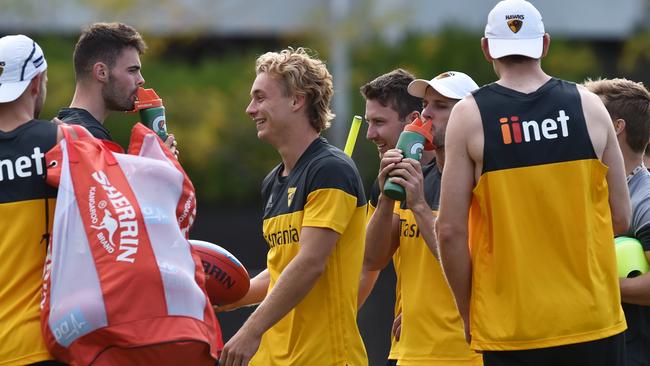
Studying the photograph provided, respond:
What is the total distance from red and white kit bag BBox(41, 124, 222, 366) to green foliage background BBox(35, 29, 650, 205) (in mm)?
14037

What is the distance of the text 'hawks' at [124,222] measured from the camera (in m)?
4.55

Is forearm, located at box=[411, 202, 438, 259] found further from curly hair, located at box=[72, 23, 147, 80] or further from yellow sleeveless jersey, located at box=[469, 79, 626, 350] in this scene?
curly hair, located at box=[72, 23, 147, 80]

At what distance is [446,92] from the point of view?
5.82 meters

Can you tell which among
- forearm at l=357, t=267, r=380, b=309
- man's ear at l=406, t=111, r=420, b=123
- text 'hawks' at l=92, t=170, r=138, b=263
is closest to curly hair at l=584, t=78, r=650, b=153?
man's ear at l=406, t=111, r=420, b=123

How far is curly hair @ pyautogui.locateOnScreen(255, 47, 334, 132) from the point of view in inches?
226

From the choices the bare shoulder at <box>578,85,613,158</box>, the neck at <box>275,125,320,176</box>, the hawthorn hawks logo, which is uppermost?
the hawthorn hawks logo

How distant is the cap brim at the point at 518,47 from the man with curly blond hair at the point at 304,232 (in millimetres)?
1049

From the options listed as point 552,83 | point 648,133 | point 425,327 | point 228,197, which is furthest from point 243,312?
point 228,197

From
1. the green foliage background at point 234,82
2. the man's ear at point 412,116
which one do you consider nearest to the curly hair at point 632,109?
the man's ear at point 412,116

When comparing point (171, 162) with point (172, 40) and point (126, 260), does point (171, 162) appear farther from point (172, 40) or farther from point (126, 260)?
point (172, 40)

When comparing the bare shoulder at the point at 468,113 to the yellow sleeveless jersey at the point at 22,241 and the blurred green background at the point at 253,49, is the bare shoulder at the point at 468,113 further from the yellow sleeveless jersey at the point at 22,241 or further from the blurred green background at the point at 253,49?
the blurred green background at the point at 253,49

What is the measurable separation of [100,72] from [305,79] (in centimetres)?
110

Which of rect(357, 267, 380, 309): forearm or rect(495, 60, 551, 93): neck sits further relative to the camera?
rect(357, 267, 380, 309): forearm

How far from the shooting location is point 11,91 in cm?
482
